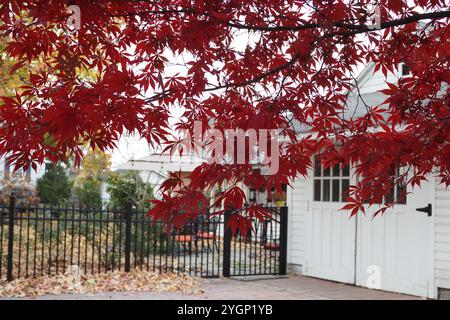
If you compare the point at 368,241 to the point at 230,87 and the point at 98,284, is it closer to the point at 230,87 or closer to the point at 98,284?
the point at 98,284

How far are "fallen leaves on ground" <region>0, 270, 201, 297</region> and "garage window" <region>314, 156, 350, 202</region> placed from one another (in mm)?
2743

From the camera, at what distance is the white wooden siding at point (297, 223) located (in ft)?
36.5

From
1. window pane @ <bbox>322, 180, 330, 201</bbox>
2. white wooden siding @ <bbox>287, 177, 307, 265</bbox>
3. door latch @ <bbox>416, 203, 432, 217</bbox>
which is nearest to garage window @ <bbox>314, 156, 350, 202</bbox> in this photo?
window pane @ <bbox>322, 180, 330, 201</bbox>

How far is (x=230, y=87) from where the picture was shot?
4.82 metres

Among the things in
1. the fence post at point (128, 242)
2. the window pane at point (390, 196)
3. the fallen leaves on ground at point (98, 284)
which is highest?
the window pane at point (390, 196)

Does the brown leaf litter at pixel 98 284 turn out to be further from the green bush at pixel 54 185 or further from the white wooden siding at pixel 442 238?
the green bush at pixel 54 185

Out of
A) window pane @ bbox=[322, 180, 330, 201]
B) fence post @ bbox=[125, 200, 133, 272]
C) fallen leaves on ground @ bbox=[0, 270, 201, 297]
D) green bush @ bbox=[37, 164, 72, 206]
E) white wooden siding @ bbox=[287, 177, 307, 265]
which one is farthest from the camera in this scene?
green bush @ bbox=[37, 164, 72, 206]

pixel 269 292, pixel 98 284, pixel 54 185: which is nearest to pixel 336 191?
pixel 269 292

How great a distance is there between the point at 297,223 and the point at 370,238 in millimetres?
1927

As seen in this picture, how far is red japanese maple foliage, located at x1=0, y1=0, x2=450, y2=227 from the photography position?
3.68 meters

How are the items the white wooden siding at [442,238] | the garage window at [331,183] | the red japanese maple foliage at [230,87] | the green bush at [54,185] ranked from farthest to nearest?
the green bush at [54,185] < the garage window at [331,183] < the white wooden siding at [442,238] < the red japanese maple foliage at [230,87]

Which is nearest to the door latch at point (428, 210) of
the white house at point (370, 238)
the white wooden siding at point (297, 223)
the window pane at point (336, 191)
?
the white house at point (370, 238)

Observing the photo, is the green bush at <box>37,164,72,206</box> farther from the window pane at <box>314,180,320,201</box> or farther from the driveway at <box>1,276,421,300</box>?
the driveway at <box>1,276,421,300</box>
